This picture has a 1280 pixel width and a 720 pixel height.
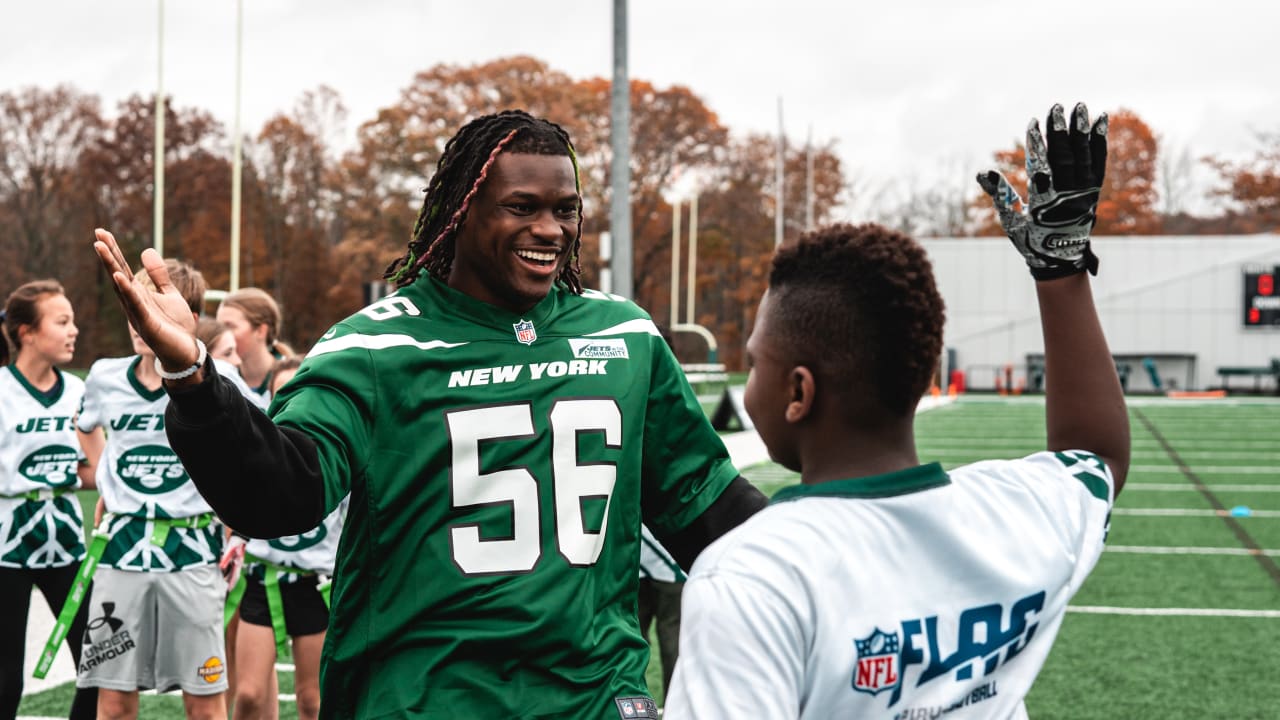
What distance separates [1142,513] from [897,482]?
1225 centimetres

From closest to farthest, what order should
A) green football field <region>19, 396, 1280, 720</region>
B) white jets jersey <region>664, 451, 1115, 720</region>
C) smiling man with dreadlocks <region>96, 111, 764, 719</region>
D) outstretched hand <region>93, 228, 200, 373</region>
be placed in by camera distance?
white jets jersey <region>664, 451, 1115, 720</region> < outstretched hand <region>93, 228, 200, 373</region> < smiling man with dreadlocks <region>96, 111, 764, 719</region> < green football field <region>19, 396, 1280, 720</region>

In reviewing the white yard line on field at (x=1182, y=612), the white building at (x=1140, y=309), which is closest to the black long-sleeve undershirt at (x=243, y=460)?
the white yard line on field at (x=1182, y=612)

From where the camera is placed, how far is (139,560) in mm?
4805

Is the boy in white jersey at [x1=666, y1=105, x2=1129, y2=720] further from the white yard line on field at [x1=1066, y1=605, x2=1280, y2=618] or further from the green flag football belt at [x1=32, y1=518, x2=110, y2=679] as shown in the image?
the white yard line on field at [x1=1066, y1=605, x2=1280, y2=618]

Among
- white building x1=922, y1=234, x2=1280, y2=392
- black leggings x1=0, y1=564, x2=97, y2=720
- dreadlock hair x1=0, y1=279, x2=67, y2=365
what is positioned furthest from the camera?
white building x1=922, y1=234, x2=1280, y2=392

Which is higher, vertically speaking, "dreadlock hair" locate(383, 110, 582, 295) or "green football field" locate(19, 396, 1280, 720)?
"dreadlock hair" locate(383, 110, 582, 295)

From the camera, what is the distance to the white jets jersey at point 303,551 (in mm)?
5113

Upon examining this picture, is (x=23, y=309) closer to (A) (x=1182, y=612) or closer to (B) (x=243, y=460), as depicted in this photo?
(B) (x=243, y=460)

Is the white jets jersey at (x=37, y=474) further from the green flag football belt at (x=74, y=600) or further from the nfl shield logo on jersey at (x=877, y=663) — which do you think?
the nfl shield logo on jersey at (x=877, y=663)

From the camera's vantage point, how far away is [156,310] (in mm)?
2092

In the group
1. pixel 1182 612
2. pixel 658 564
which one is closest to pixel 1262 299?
pixel 1182 612

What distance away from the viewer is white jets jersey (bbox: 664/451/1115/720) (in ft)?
4.71

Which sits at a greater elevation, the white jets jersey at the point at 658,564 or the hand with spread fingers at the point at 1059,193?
the hand with spread fingers at the point at 1059,193

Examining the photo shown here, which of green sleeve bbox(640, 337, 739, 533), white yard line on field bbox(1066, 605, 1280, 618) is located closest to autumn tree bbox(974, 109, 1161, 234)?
white yard line on field bbox(1066, 605, 1280, 618)
